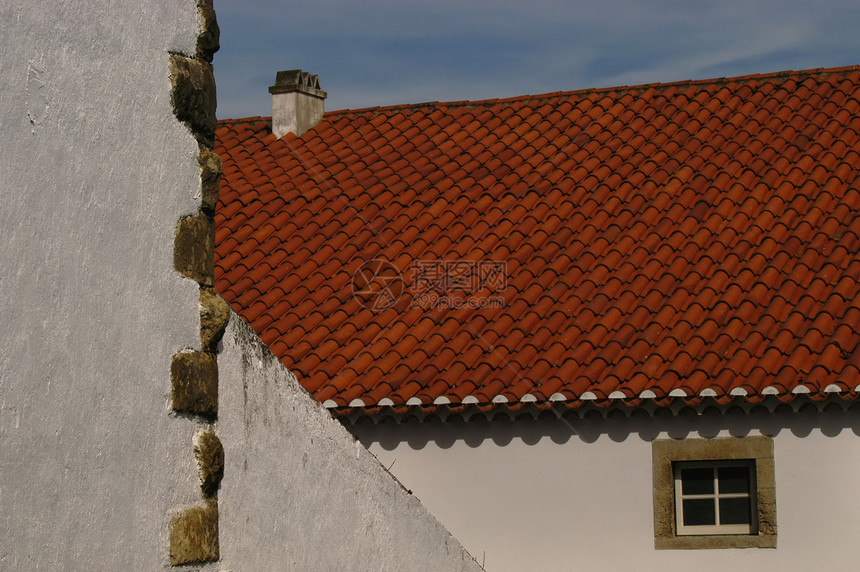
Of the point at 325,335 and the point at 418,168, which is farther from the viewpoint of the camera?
the point at 418,168

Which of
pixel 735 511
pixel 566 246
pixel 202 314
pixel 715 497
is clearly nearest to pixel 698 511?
pixel 715 497

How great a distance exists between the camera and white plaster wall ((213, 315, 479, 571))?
11.5 ft

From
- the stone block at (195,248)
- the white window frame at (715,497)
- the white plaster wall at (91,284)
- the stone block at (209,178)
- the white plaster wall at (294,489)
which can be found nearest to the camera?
the white plaster wall at (91,284)

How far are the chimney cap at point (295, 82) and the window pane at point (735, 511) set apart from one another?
7.09m

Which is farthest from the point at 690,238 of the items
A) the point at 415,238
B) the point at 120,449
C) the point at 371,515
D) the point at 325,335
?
the point at 120,449

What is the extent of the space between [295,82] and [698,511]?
7.03 m

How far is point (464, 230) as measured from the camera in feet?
32.7

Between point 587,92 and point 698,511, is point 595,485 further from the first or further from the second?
point 587,92

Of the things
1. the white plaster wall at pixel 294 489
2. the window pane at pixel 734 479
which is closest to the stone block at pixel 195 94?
the white plaster wall at pixel 294 489

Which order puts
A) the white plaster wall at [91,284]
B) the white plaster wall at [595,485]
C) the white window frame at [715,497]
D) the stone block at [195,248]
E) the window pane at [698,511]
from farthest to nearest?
the window pane at [698,511]
the white window frame at [715,497]
the white plaster wall at [595,485]
the stone block at [195,248]
the white plaster wall at [91,284]

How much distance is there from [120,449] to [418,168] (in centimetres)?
855

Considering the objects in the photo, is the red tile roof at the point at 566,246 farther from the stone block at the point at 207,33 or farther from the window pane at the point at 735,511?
the stone block at the point at 207,33

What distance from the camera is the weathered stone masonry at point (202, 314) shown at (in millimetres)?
3191

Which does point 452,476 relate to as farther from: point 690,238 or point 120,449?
point 120,449
